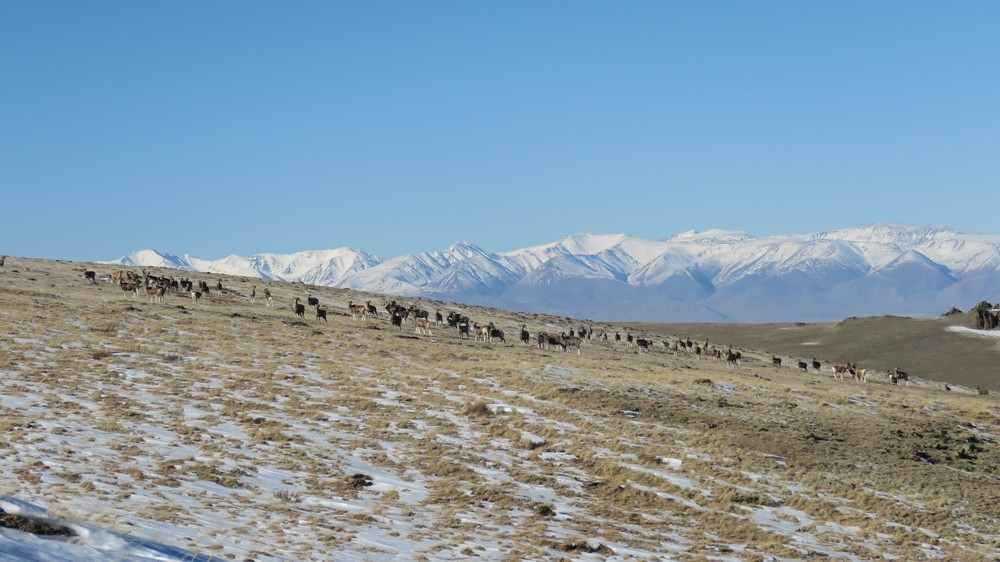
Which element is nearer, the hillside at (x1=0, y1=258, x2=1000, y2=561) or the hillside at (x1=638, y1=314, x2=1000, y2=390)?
the hillside at (x1=0, y1=258, x2=1000, y2=561)

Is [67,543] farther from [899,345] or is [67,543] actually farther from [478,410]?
[899,345]

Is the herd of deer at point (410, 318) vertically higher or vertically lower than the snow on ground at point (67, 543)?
higher

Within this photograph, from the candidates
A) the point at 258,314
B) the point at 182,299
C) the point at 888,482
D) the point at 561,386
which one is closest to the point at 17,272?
the point at 182,299

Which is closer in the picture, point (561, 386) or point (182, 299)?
point (561, 386)

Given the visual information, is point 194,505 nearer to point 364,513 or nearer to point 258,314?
point 364,513

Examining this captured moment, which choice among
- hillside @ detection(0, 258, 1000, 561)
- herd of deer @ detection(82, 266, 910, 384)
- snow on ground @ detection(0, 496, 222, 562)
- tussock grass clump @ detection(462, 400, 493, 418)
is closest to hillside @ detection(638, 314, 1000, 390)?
herd of deer @ detection(82, 266, 910, 384)

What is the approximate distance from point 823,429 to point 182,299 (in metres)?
45.6

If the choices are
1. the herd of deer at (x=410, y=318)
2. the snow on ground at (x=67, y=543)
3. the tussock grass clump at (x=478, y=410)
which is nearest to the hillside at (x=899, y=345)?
the herd of deer at (x=410, y=318)

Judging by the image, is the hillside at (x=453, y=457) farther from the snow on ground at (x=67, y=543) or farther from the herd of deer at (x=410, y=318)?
the herd of deer at (x=410, y=318)

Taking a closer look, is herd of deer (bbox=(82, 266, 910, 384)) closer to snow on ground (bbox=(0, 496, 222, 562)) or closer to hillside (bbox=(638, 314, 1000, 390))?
hillside (bbox=(638, 314, 1000, 390))

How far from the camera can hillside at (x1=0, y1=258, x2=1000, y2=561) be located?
61.8ft

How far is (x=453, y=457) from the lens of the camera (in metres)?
26.1

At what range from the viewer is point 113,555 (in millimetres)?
12938

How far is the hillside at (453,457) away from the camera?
18.8 metres
